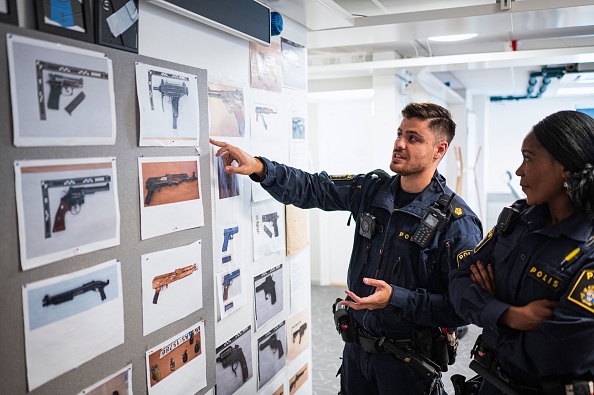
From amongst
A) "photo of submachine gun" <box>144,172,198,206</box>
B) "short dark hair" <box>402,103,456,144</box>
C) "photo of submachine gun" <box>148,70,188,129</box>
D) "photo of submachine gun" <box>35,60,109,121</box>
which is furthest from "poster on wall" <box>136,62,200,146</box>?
"short dark hair" <box>402,103,456,144</box>

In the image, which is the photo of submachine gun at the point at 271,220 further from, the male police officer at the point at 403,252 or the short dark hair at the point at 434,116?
the short dark hair at the point at 434,116

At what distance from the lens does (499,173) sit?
10.6 metres

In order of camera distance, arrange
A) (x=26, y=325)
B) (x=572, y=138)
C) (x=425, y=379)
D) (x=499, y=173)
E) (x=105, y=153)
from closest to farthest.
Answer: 1. (x=26, y=325)
2. (x=105, y=153)
3. (x=572, y=138)
4. (x=425, y=379)
5. (x=499, y=173)

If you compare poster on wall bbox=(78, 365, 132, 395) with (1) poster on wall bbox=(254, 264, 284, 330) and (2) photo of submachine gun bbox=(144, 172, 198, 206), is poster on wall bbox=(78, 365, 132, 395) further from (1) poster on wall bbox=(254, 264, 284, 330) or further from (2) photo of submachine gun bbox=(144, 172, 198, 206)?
(1) poster on wall bbox=(254, 264, 284, 330)

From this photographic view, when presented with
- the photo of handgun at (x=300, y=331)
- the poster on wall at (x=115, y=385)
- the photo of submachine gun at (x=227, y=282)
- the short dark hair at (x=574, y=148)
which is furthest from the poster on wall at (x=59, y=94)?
the photo of handgun at (x=300, y=331)

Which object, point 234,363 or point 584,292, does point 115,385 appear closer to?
point 234,363

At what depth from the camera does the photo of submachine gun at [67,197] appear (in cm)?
118

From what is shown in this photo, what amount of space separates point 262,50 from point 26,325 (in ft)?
4.85

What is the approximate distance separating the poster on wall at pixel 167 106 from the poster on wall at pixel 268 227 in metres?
0.59

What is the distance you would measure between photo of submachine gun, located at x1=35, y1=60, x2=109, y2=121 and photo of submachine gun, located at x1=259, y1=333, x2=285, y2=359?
1.46 metres

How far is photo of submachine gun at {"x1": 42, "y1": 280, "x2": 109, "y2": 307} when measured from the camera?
1.20 m

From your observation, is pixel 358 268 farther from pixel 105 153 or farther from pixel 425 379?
pixel 105 153

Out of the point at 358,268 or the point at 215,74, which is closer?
the point at 215,74

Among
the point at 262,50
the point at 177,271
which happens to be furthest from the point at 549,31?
the point at 177,271
